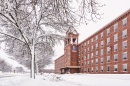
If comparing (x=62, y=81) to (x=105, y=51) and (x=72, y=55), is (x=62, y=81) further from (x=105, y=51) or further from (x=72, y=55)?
(x=72, y=55)

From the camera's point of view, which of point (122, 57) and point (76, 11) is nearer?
point (76, 11)

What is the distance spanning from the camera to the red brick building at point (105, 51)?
38812mm

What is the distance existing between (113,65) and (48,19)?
2837 centimetres

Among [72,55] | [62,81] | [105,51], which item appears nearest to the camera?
[62,81]

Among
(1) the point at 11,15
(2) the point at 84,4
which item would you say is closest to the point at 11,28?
(1) the point at 11,15

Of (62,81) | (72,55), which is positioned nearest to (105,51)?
(72,55)

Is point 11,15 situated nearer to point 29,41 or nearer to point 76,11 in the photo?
point 29,41

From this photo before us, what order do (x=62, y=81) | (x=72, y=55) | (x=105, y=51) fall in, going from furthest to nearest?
(x=72, y=55) → (x=105, y=51) → (x=62, y=81)

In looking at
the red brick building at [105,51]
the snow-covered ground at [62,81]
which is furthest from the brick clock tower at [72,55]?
the snow-covered ground at [62,81]

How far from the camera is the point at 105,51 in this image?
159 feet

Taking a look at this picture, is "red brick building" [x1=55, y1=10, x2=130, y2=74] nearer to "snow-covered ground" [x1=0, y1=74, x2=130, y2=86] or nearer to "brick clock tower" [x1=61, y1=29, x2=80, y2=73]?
"brick clock tower" [x1=61, y1=29, x2=80, y2=73]

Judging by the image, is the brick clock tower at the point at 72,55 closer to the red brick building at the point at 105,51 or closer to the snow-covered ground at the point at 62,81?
the red brick building at the point at 105,51

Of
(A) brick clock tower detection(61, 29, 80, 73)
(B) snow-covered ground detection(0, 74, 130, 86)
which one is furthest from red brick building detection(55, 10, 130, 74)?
(B) snow-covered ground detection(0, 74, 130, 86)

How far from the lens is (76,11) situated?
735cm
